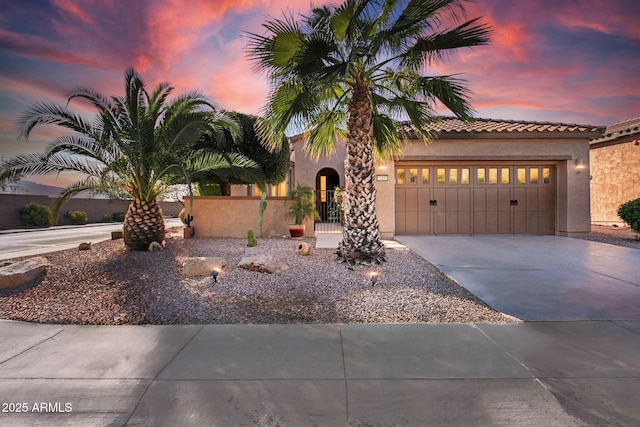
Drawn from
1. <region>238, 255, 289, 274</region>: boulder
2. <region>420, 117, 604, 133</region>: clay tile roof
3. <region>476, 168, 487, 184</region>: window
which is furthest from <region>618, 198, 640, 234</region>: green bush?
<region>238, 255, 289, 274</region>: boulder

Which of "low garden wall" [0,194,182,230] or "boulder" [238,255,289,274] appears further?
"low garden wall" [0,194,182,230]

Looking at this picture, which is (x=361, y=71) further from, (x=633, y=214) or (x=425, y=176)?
(x=633, y=214)

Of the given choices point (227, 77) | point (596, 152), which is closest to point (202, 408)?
point (227, 77)

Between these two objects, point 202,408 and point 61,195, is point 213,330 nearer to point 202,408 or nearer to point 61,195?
point 202,408

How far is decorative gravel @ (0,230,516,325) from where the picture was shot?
162 inches

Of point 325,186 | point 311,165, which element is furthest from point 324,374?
point 325,186

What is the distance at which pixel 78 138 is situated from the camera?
7.74 metres

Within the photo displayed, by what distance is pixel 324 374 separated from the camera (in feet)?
8.87

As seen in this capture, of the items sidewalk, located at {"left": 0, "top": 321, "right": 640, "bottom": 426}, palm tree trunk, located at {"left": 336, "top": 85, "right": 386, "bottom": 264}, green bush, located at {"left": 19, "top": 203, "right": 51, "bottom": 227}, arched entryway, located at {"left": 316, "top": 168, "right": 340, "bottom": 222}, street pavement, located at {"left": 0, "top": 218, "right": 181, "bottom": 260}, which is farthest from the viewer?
green bush, located at {"left": 19, "top": 203, "right": 51, "bottom": 227}

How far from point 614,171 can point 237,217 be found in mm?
20456

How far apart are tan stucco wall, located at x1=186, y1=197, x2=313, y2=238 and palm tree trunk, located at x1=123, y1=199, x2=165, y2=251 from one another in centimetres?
310

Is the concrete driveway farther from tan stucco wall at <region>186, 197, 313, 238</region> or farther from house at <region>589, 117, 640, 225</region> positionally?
house at <region>589, 117, 640, 225</region>

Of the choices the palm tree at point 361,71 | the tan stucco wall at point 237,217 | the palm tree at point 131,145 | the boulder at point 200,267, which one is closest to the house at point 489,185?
the tan stucco wall at point 237,217

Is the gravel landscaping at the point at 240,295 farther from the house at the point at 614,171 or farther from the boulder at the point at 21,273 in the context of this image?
the house at the point at 614,171
